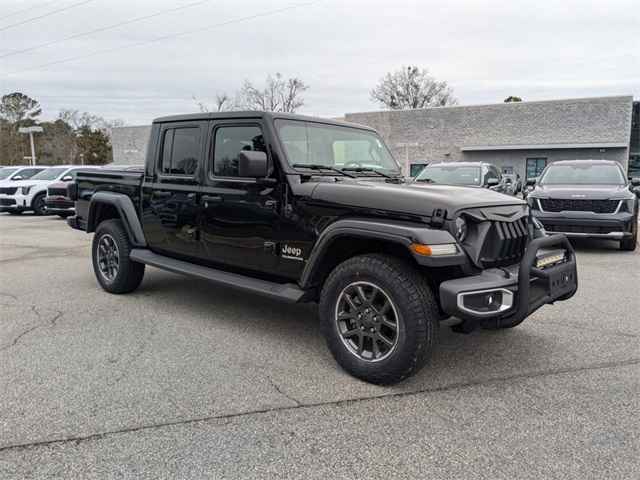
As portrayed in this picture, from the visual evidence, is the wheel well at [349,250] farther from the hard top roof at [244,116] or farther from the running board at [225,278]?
the hard top roof at [244,116]

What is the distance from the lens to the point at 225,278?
4590 millimetres

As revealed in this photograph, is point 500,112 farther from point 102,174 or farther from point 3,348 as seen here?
point 3,348

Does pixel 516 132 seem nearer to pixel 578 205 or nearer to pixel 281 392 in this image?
pixel 578 205

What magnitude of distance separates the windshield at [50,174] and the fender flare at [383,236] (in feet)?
54.0

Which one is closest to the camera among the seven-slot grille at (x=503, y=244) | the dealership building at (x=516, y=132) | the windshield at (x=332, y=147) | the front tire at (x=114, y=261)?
the seven-slot grille at (x=503, y=244)

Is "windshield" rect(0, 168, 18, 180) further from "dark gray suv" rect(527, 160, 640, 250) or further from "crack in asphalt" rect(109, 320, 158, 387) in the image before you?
"dark gray suv" rect(527, 160, 640, 250)

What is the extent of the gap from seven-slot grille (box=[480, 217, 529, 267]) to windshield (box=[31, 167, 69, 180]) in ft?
56.6

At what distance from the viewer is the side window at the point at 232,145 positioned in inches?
174

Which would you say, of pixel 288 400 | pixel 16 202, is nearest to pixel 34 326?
pixel 288 400

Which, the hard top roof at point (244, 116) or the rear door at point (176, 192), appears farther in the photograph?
the rear door at point (176, 192)

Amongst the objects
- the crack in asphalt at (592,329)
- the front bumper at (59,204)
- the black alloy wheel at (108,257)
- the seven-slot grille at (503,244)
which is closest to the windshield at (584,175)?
the crack in asphalt at (592,329)

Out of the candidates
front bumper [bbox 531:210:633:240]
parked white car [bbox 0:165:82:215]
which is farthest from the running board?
parked white car [bbox 0:165:82:215]

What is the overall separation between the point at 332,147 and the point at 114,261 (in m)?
2.99

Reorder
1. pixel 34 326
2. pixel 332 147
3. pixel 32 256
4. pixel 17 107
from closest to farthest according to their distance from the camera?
pixel 332 147, pixel 34 326, pixel 32 256, pixel 17 107
